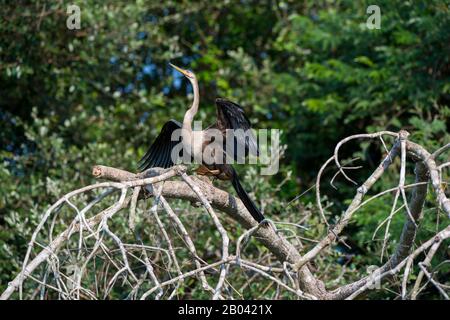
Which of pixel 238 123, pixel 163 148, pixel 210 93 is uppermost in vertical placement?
pixel 210 93

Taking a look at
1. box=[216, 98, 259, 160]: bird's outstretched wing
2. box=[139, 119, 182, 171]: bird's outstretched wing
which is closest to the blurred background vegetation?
box=[139, 119, 182, 171]: bird's outstretched wing

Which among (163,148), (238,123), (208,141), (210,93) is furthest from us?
(210,93)

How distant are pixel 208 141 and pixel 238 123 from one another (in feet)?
0.85

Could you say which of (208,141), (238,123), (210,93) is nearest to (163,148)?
(208,141)

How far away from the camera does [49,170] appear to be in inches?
266

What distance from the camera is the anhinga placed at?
4609 mm

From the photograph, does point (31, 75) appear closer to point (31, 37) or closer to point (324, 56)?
point (31, 37)

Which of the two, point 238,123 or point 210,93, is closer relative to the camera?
point 238,123

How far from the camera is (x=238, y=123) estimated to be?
15.3 ft

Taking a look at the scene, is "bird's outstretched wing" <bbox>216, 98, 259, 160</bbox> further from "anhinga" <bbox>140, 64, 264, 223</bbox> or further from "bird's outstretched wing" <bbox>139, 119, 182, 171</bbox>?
"bird's outstretched wing" <bbox>139, 119, 182, 171</bbox>

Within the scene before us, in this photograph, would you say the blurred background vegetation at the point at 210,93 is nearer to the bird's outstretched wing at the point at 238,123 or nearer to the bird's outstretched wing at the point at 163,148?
the bird's outstretched wing at the point at 163,148

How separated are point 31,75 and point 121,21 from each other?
1.07 meters

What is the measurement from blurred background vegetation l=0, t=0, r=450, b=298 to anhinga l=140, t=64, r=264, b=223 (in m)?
0.69

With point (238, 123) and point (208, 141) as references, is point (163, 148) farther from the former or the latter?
point (238, 123)
